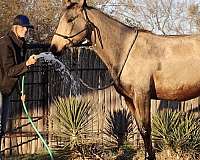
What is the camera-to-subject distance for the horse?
205 inches

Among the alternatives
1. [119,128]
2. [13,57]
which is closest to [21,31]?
[13,57]

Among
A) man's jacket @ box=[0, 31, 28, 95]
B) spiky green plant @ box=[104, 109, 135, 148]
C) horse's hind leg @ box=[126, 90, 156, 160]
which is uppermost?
man's jacket @ box=[0, 31, 28, 95]

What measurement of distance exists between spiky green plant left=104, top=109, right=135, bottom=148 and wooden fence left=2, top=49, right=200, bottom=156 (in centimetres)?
25

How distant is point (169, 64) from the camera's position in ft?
17.7

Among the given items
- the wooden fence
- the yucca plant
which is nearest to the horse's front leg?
the yucca plant

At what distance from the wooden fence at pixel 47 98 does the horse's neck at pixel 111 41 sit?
226 centimetres

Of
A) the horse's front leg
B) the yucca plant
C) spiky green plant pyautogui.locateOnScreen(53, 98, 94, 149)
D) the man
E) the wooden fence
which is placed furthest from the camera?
the wooden fence

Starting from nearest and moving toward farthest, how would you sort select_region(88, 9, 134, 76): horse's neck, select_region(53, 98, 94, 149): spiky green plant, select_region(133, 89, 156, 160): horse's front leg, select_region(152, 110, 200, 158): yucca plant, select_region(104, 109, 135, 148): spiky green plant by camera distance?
1. select_region(133, 89, 156, 160): horse's front leg
2. select_region(88, 9, 134, 76): horse's neck
3. select_region(152, 110, 200, 158): yucca plant
4. select_region(53, 98, 94, 149): spiky green plant
5. select_region(104, 109, 135, 148): spiky green plant

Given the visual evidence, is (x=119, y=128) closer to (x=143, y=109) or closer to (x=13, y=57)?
(x=143, y=109)

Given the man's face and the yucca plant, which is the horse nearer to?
the man's face

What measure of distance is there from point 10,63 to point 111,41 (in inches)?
49.6

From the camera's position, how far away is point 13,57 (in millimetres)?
4895

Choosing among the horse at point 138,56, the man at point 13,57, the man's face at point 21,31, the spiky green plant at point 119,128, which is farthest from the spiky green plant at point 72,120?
the man's face at point 21,31

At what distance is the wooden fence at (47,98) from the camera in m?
7.66
